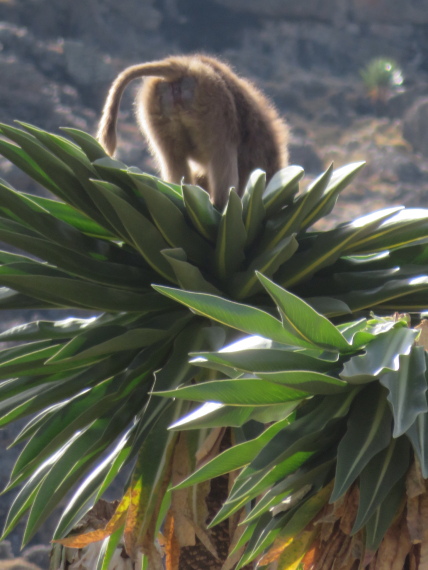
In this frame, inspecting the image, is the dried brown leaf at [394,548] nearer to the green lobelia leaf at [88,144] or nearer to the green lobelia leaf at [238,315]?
the green lobelia leaf at [238,315]

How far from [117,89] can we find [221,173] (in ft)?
1.91

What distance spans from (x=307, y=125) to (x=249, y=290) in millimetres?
18812

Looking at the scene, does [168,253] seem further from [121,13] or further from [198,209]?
[121,13]

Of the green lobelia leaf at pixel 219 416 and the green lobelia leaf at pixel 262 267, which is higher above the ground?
the green lobelia leaf at pixel 262 267

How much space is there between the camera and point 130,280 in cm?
167

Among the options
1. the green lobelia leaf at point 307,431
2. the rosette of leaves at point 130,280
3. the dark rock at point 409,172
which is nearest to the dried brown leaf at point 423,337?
the green lobelia leaf at point 307,431

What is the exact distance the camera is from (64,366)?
159 centimetres

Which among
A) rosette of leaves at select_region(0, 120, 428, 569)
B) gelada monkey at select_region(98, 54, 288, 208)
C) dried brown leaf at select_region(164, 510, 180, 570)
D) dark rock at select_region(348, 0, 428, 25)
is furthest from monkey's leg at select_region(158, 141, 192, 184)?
dark rock at select_region(348, 0, 428, 25)

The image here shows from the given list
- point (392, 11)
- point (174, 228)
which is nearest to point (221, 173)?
point (174, 228)

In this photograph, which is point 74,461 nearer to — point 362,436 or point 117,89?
point 362,436

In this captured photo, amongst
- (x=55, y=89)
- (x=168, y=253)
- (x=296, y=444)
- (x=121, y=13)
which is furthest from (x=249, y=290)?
(x=121, y=13)

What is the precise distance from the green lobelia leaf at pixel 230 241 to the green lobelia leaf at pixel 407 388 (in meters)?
0.54

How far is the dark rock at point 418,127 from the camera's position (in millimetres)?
18688

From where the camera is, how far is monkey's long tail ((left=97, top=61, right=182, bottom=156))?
270cm
